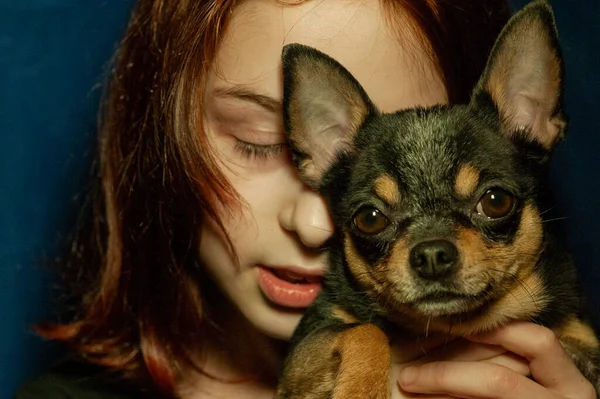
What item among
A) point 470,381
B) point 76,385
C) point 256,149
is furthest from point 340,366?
point 76,385

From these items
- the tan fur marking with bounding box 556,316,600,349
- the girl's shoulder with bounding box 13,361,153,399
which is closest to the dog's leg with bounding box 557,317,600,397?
the tan fur marking with bounding box 556,316,600,349

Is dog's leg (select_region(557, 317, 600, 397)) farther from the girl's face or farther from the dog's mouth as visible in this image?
the girl's face

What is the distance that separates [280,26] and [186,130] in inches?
13.9

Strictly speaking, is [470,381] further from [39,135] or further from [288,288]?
[39,135]

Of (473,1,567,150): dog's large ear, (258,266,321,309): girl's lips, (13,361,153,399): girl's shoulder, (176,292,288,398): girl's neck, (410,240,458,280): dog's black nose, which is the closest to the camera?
(410,240,458,280): dog's black nose

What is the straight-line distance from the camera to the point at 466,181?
1777 millimetres

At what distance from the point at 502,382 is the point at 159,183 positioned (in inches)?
41.7

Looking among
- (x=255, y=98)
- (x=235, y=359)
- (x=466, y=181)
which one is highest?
(x=255, y=98)

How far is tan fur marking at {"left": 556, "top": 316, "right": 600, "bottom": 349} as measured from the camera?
6.63 ft

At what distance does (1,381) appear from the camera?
263 centimetres

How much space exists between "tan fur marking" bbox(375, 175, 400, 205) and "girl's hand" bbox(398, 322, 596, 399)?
41 cm

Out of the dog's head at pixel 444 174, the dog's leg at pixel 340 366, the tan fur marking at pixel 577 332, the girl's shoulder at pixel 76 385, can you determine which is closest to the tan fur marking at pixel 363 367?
the dog's leg at pixel 340 366

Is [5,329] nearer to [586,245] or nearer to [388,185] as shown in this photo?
[388,185]

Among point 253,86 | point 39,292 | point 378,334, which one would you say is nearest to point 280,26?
point 253,86
